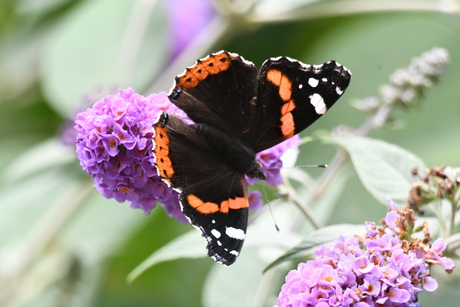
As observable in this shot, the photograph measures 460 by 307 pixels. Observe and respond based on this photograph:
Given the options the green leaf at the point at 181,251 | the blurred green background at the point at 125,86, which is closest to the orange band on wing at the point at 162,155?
the green leaf at the point at 181,251

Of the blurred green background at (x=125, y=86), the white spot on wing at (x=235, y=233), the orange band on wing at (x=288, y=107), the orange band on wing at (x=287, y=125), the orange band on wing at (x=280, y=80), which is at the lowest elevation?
the blurred green background at (x=125, y=86)

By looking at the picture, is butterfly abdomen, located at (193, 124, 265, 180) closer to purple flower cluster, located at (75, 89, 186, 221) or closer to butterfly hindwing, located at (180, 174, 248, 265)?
butterfly hindwing, located at (180, 174, 248, 265)

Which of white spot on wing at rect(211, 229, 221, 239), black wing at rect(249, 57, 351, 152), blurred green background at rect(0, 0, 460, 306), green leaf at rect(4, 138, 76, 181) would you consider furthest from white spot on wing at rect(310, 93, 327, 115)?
green leaf at rect(4, 138, 76, 181)

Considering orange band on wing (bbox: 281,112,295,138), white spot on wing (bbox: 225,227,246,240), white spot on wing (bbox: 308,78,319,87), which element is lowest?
white spot on wing (bbox: 225,227,246,240)

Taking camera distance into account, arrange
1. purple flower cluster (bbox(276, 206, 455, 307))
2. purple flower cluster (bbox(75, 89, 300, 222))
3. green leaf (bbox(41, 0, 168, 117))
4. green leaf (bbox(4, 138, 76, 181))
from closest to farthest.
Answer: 1. purple flower cluster (bbox(276, 206, 455, 307))
2. purple flower cluster (bbox(75, 89, 300, 222))
3. green leaf (bbox(4, 138, 76, 181))
4. green leaf (bbox(41, 0, 168, 117))

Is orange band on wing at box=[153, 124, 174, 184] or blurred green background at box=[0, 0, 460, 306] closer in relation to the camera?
orange band on wing at box=[153, 124, 174, 184]

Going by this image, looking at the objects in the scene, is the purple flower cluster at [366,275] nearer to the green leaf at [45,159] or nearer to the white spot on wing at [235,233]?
the white spot on wing at [235,233]

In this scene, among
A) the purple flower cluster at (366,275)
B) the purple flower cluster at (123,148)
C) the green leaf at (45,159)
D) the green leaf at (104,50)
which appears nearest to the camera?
the purple flower cluster at (366,275)
